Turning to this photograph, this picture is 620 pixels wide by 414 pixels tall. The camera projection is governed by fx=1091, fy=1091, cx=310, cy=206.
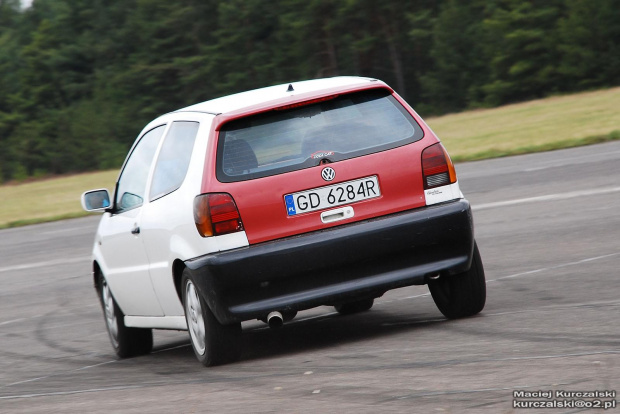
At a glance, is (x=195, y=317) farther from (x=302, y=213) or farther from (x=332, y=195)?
(x=332, y=195)

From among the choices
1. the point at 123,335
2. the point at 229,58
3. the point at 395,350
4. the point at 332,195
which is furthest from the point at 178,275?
the point at 229,58

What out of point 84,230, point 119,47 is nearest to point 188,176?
point 84,230

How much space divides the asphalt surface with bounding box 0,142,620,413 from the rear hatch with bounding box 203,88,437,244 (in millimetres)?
825

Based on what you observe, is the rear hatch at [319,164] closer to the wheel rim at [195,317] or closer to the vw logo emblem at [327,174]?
the vw logo emblem at [327,174]

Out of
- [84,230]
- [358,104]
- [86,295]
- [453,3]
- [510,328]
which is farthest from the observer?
[453,3]

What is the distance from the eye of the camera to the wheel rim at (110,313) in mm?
8211

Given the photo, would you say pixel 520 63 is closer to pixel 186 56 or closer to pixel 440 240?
pixel 186 56

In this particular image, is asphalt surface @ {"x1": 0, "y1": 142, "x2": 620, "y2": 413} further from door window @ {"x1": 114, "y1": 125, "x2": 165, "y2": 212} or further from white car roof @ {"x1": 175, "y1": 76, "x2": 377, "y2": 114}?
white car roof @ {"x1": 175, "y1": 76, "x2": 377, "y2": 114}

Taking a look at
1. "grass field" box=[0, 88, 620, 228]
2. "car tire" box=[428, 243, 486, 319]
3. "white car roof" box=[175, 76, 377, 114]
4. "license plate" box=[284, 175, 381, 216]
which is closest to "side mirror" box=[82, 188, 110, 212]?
"white car roof" box=[175, 76, 377, 114]

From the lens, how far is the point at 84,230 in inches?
786

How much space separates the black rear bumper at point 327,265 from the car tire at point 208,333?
0.50 ft

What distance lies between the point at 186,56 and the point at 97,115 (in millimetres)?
9168

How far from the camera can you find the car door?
7480 mm

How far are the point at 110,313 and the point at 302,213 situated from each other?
2.61 metres
